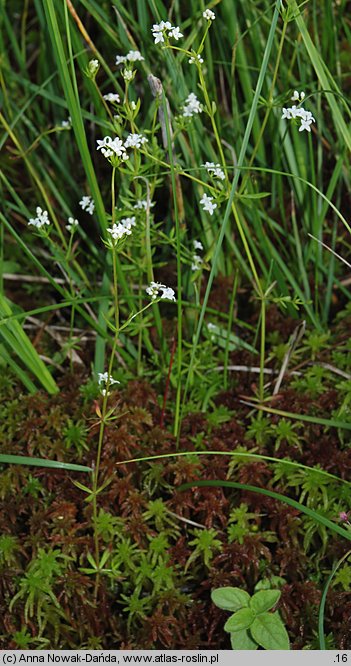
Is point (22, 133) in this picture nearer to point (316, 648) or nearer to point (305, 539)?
point (305, 539)

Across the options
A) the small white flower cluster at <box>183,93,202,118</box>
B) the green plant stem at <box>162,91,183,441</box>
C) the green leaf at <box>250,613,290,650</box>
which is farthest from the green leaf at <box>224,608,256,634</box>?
the small white flower cluster at <box>183,93,202,118</box>

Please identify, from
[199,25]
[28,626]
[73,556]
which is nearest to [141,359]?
[73,556]

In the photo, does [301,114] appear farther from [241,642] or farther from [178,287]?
[241,642]

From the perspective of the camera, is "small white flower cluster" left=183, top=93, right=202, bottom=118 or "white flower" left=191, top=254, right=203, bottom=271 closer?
"small white flower cluster" left=183, top=93, right=202, bottom=118

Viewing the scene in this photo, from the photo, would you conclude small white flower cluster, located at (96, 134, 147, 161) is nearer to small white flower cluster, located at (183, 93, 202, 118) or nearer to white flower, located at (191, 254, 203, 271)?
small white flower cluster, located at (183, 93, 202, 118)

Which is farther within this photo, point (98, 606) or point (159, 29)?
point (98, 606)

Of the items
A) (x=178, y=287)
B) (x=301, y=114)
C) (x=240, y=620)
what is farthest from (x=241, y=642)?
(x=301, y=114)
